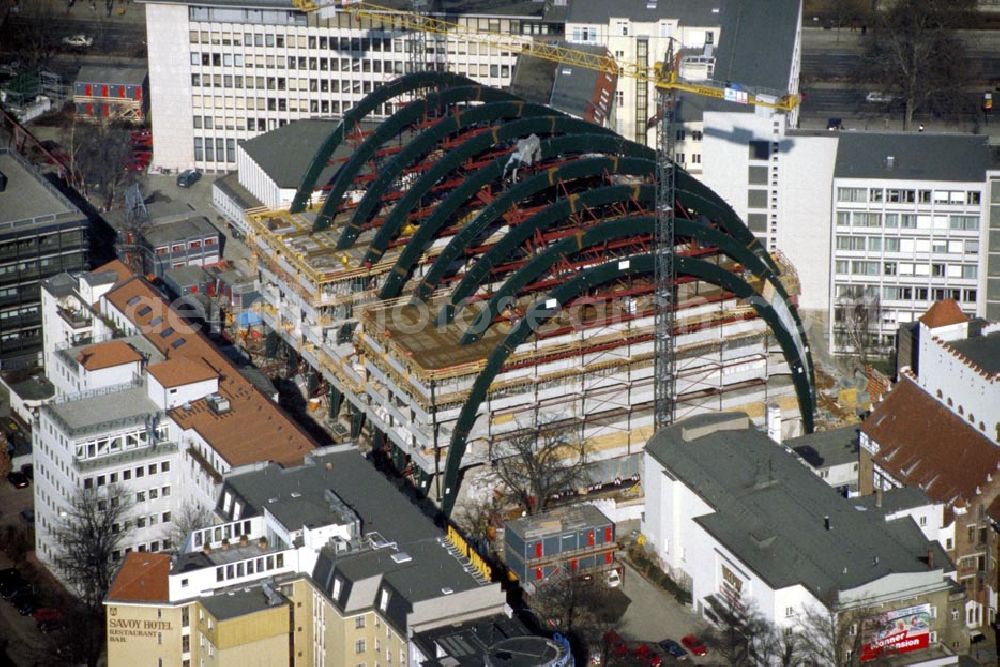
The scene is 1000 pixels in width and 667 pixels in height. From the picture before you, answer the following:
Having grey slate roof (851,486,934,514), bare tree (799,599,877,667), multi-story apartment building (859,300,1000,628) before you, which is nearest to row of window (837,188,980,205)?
multi-story apartment building (859,300,1000,628)

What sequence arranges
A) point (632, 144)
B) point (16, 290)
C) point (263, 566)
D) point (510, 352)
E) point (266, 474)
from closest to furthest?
point (263, 566), point (266, 474), point (510, 352), point (632, 144), point (16, 290)

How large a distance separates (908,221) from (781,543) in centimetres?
4910

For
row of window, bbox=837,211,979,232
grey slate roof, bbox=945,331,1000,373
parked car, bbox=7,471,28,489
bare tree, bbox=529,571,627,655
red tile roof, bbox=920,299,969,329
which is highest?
row of window, bbox=837,211,979,232

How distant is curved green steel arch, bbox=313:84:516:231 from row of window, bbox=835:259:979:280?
30.8 m

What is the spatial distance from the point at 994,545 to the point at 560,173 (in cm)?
4043

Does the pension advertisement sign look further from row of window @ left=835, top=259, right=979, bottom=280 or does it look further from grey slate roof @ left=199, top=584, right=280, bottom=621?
row of window @ left=835, top=259, right=979, bottom=280

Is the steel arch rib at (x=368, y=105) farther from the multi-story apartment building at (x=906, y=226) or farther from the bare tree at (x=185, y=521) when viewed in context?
the bare tree at (x=185, y=521)

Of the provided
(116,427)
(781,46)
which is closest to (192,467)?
(116,427)

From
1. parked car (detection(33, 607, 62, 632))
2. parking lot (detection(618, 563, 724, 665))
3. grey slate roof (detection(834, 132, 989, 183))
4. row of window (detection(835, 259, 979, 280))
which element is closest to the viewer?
parking lot (detection(618, 563, 724, 665))

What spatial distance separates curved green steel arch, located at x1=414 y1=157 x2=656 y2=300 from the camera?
166 metres

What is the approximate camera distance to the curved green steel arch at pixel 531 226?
539ft

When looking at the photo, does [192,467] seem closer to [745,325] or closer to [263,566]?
[263,566]

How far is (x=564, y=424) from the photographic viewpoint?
166 meters

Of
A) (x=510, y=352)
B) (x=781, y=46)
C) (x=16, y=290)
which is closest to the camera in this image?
(x=510, y=352)
